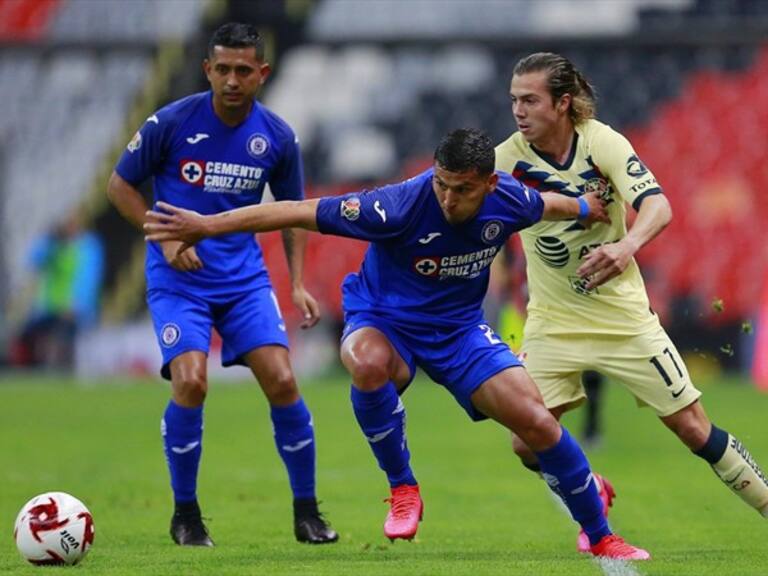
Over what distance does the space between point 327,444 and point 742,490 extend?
704 cm

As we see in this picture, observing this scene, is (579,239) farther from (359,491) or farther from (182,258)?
(359,491)

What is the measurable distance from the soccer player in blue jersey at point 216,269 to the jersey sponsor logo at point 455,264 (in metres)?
1.12

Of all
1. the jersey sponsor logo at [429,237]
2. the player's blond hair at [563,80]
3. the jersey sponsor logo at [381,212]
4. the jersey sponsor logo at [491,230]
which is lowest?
the jersey sponsor logo at [429,237]

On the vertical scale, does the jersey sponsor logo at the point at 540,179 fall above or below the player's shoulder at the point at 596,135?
below

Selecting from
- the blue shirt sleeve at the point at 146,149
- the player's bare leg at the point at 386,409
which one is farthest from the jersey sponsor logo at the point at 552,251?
the blue shirt sleeve at the point at 146,149

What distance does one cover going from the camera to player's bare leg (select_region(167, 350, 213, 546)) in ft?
25.8

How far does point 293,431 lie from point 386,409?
3.10 feet

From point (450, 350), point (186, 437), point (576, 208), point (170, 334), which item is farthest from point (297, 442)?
point (576, 208)

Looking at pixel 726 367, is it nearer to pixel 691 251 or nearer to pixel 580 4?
pixel 691 251

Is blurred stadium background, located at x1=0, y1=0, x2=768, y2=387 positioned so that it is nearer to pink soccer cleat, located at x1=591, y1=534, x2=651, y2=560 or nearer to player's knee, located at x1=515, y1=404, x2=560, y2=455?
pink soccer cleat, located at x1=591, y1=534, x2=651, y2=560

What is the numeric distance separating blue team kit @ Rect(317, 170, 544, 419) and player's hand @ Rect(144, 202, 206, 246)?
550 mm

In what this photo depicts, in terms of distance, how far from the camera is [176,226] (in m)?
6.66

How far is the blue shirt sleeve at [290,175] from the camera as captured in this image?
27.4 feet

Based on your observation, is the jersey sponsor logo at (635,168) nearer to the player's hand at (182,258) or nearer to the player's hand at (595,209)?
the player's hand at (595,209)
